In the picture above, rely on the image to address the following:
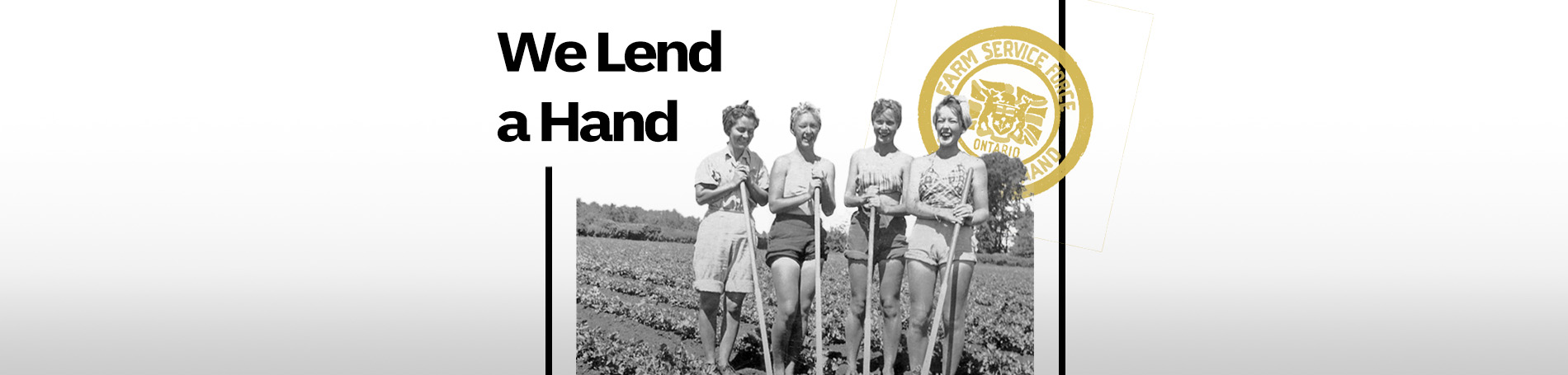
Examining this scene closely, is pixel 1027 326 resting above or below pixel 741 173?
below

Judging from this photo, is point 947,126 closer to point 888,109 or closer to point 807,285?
point 888,109

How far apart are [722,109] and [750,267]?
1.06 metres

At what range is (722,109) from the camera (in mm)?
9719

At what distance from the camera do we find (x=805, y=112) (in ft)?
31.5

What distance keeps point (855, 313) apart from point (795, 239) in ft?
2.08

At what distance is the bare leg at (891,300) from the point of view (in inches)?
379

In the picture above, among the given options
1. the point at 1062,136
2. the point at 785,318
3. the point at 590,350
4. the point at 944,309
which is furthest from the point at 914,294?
the point at 590,350

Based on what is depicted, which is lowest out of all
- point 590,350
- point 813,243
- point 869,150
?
point 590,350

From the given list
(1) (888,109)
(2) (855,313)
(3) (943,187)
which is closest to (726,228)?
(2) (855,313)

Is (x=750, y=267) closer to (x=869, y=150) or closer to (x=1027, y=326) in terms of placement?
(x=869, y=150)

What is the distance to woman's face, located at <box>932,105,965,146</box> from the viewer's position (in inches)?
378

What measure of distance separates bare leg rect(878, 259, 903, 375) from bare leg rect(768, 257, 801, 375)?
57cm

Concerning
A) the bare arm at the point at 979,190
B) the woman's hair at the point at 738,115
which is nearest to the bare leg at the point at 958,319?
the bare arm at the point at 979,190

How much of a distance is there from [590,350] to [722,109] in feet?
6.04
